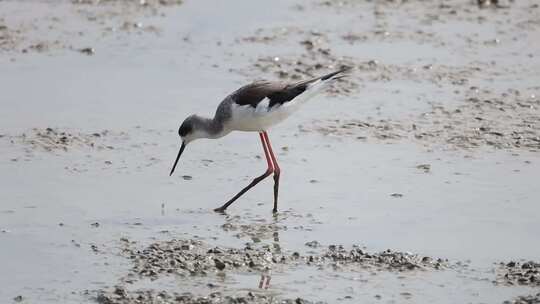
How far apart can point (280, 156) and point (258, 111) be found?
87 centimetres

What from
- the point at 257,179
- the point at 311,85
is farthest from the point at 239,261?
the point at 311,85

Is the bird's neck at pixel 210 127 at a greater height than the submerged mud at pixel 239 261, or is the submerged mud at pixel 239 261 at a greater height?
the bird's neck at pixel 210 127

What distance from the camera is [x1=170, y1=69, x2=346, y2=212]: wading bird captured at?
827cm

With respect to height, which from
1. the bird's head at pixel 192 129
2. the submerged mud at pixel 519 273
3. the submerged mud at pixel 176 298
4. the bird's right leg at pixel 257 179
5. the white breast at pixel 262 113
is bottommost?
the submerged mud at pixel 176 298

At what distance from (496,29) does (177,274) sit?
6.35 m

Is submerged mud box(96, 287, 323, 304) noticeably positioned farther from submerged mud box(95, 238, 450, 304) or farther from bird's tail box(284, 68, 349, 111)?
bird's tail box(284, 68, 349, 111)

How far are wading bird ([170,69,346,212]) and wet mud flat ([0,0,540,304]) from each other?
0.30 m

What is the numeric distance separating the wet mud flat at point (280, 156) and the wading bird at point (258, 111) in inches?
11.9

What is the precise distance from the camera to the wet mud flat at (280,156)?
684 cm

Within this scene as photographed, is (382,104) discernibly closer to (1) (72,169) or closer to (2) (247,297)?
(1) (72,169)

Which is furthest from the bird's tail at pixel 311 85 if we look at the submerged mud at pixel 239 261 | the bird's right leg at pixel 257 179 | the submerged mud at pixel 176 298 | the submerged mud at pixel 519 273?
the submerged mud at pixel 176 298

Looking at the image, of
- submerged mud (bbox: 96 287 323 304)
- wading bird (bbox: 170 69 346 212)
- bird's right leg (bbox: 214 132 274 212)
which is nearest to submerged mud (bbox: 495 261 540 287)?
submerged mud (bbox: 96 287 323 304)

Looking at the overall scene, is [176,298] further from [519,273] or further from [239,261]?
[519,273]

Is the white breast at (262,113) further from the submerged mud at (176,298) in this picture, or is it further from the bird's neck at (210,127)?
the submerged mud at (176,298)
